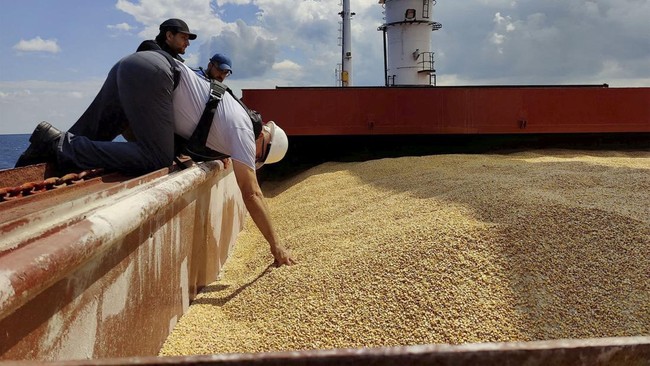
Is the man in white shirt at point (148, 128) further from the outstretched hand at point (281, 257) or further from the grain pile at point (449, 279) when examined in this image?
the grain pile at point (449, 279)

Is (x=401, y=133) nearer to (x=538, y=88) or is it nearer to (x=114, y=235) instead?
(x=538, y=88)

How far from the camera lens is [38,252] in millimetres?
968

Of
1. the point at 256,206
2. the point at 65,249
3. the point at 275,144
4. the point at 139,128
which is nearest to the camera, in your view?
the point at 65,249

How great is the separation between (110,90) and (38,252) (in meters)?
1.71

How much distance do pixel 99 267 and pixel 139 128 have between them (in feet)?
3.54

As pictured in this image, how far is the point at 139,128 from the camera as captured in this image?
7.39ft

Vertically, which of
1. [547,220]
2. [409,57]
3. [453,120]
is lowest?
[547,220]

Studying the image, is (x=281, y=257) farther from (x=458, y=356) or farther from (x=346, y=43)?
(x=346, y=43)

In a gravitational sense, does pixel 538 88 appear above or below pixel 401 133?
above

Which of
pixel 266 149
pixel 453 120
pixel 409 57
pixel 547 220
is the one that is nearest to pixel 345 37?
pixel 409 57

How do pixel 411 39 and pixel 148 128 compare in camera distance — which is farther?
pixel 411 39

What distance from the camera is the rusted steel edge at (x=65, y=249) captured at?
86 cm

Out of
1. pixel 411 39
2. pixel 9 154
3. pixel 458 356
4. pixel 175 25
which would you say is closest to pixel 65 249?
pixel 458 356

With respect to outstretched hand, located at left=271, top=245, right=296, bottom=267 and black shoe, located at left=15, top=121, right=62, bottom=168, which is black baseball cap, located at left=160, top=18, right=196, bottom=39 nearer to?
black shoe, located at left=15, top=121, right=62, bottom=168
